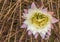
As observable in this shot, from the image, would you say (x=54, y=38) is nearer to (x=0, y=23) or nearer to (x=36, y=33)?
(x=36, y=33)

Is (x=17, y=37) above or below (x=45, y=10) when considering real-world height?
below

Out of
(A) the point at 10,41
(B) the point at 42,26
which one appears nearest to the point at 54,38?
(B) the point at 42,26
